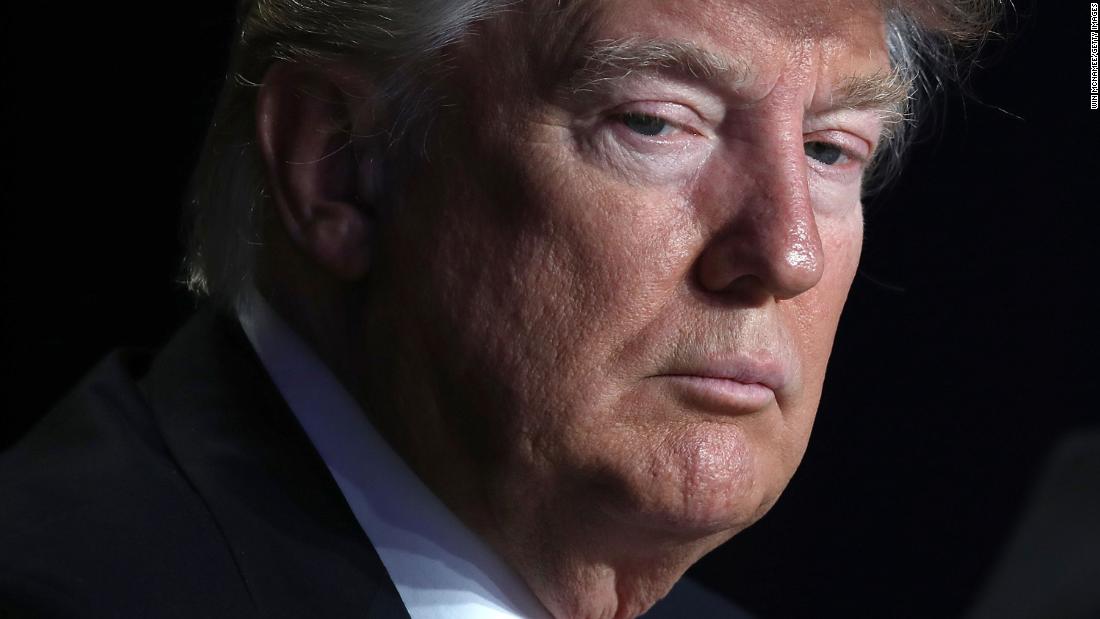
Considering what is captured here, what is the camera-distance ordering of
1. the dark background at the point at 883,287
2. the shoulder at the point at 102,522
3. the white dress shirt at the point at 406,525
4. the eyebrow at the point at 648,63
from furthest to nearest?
the dark background at the point at 883,287, the white dress shirt at the point at 406,525, the eyebrow at the point at 648,63, the shoulder at the point at 102,522

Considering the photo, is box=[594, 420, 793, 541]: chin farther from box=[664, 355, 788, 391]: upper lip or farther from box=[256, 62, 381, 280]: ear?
box=[256, 62, 381, 280]: ear

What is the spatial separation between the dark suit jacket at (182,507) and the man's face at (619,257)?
0.17 meters

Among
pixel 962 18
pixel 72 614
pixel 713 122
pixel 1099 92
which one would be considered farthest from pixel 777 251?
pixel 1099 92

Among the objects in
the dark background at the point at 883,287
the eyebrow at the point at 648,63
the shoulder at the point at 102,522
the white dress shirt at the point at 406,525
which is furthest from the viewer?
the dark background at the point at 883,287

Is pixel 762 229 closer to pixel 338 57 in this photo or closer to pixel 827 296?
pixel 827 296

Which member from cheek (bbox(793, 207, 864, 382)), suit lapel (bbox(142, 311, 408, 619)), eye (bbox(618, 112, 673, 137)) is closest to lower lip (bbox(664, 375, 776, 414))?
cheek (bbox(793, 207, 864, 382))

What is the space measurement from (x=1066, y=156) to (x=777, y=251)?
1211mm

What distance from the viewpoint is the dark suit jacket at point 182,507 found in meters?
Result: 1.38

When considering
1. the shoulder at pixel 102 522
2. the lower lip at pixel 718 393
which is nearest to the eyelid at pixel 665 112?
the lower lip at pixel 718 393

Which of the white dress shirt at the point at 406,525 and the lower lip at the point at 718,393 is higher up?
the lower lip at the point at 718,393

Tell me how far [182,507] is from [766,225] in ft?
2.20

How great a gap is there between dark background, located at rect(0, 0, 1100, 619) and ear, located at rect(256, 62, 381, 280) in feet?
2.29

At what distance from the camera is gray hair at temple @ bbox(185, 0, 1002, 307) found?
1550 mm

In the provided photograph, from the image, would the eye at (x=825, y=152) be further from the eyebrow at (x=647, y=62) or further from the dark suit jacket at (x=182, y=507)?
the dark suit jacket at (x=182, y=507)
